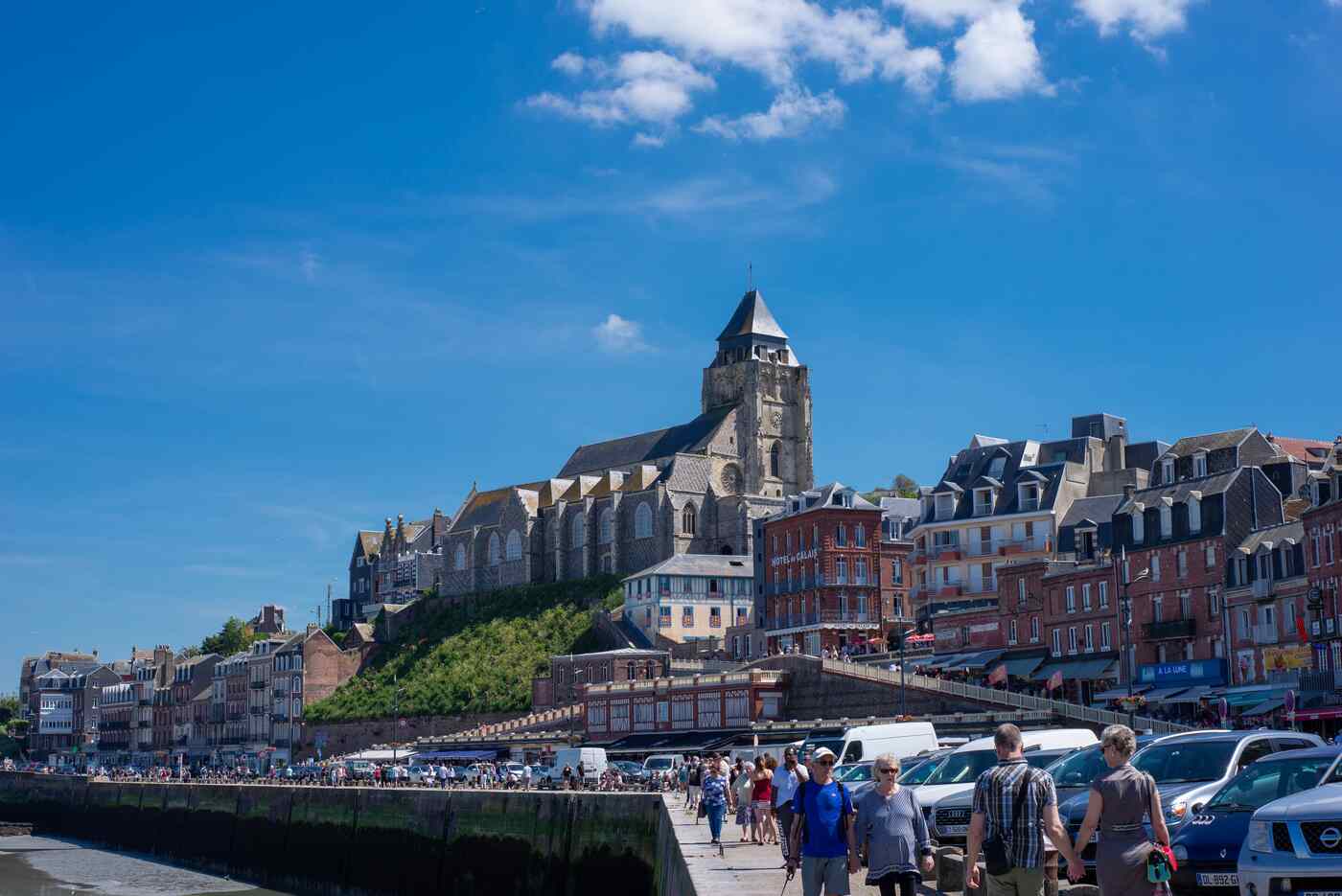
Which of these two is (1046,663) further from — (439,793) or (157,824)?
(157,824)

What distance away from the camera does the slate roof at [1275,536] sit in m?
53.7

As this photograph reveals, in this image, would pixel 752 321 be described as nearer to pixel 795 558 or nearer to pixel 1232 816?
pixel 795 558

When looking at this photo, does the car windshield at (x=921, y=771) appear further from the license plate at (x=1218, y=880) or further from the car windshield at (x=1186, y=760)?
the license plate at (x=1218, y=880)

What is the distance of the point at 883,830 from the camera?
1254 centimetres

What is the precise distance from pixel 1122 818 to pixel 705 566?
310 feet

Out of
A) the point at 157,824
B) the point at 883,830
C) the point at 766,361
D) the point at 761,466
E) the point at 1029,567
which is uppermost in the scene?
the point at 766,361

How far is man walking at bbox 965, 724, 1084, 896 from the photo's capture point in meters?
11.0

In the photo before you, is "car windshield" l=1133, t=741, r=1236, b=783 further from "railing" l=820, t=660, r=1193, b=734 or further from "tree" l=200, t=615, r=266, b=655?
"tree" l=200, t=615, r=266, b=655

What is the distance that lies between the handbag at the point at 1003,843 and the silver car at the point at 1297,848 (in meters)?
2.25

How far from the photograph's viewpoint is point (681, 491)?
121312mm

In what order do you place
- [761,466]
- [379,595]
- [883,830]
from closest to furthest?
[883,830] → [761,466] → [379,595]

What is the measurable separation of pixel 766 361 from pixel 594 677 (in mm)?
45055

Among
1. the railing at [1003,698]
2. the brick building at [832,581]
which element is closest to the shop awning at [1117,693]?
the railing at [1003,698]

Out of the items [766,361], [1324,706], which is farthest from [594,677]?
[1324,706]
